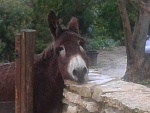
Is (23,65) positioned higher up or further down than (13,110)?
higher up

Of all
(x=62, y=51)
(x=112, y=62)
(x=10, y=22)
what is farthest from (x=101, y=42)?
(x=62, y=51)

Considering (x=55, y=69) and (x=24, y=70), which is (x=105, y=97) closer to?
(x=55, y=69)

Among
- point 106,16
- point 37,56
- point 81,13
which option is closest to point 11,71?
point 37,56

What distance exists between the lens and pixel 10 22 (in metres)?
13.5

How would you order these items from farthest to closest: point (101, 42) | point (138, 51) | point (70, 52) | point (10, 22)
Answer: point (101, 42)
point (10, 22)
point (138, 51)
point (70, 52)

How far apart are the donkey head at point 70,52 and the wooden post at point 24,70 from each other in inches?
10.1

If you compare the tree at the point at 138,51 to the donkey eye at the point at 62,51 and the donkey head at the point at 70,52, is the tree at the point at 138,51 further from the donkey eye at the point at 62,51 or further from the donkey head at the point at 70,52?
the donkey eye at the point at 62,51

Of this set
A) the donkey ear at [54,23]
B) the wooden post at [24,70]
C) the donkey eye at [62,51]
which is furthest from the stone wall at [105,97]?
the donkey ear at [54,23]

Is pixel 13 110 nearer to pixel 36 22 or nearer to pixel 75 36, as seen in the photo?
pixel 75 36

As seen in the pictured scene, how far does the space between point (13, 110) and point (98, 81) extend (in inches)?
43.8

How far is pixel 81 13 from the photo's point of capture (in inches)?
688

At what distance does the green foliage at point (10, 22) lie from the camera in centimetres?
1316

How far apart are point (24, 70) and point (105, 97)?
1049 millimetres

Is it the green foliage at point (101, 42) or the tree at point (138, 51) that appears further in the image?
the green foliage at point (101, 42)
